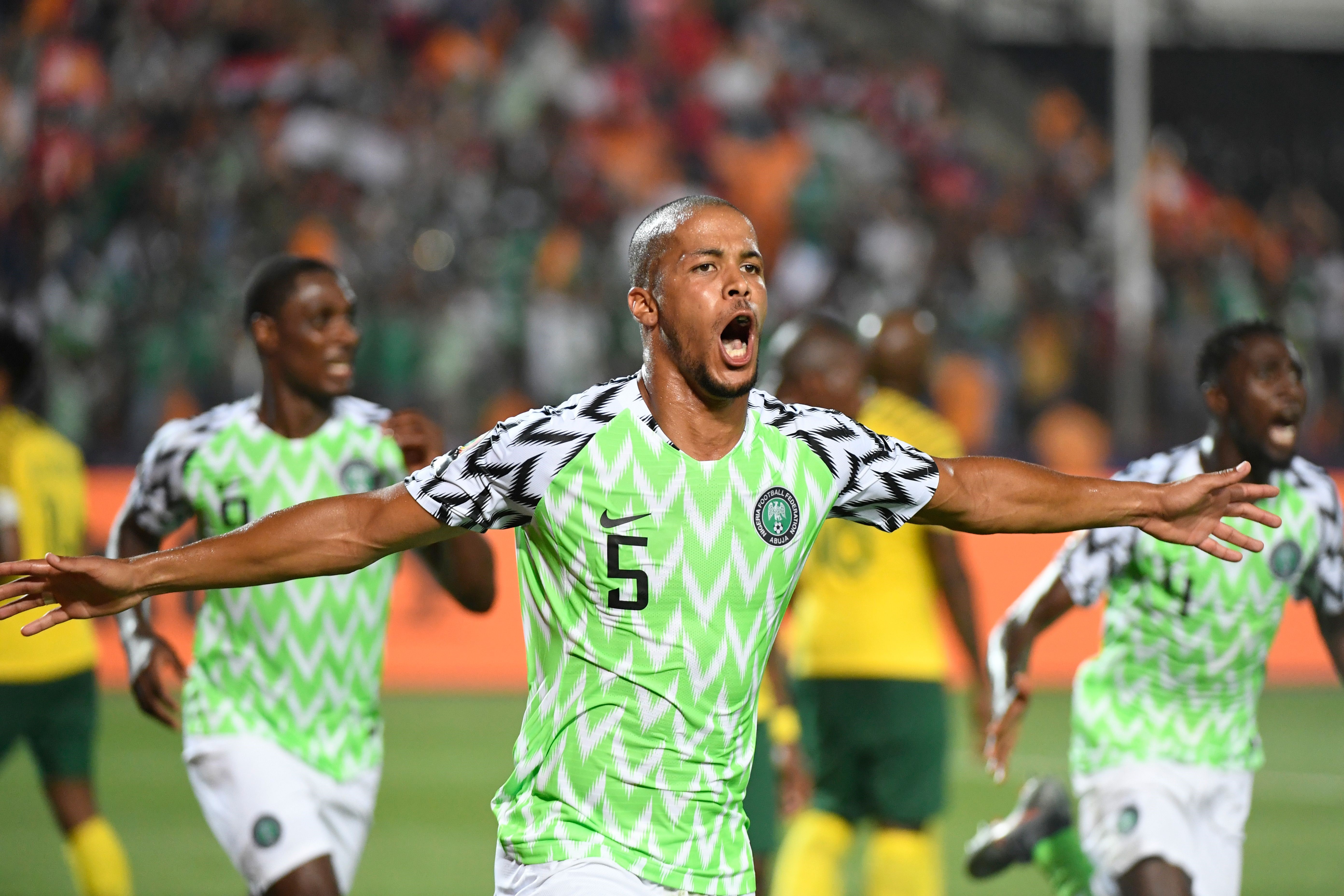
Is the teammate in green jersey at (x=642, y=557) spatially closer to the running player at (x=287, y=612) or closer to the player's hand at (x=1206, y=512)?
the player's hand at (x=1206, y=512)

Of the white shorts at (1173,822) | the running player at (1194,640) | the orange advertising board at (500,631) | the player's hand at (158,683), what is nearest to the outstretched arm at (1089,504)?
the running player at (1194,640)

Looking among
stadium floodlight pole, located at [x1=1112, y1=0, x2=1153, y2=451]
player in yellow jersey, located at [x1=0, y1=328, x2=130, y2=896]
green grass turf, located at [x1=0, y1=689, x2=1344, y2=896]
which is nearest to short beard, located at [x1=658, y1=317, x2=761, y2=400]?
player in yellow jersey, located at [x1=0, y1=328, x2=130, y2=896]

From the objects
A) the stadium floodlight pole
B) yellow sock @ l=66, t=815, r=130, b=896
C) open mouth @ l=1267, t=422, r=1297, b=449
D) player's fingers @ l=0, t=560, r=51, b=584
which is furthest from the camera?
the stadium floodlight pole

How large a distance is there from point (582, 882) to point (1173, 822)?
97.4 inches

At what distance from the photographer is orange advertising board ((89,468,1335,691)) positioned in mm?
13523

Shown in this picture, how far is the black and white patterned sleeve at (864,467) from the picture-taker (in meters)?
3.97

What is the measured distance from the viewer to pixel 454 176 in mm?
18312

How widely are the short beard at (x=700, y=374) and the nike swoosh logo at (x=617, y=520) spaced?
0.31m

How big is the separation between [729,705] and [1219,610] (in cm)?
228

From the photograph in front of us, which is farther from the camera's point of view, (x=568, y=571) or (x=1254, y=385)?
(x=1254, y=385)

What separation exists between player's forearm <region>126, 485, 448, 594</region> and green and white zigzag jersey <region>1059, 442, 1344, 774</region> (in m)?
2.58

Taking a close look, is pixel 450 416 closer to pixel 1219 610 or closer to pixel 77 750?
pixel 77 750

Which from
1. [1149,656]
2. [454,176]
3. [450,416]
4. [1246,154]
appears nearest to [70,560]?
[1149,656]

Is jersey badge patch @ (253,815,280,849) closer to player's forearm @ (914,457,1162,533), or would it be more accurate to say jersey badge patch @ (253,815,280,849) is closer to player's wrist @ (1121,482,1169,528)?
player's forearm @ (914,457,1162,533)
